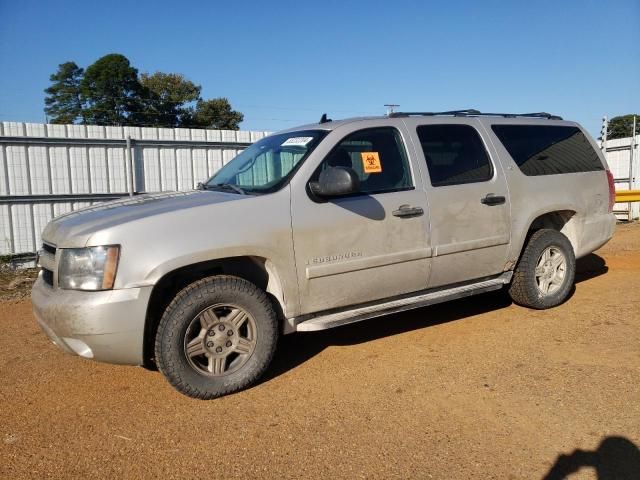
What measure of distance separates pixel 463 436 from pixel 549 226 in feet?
10.9

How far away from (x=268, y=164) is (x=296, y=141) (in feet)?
1.00

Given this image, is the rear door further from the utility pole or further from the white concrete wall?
the utility pole

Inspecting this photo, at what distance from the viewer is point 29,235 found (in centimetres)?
868

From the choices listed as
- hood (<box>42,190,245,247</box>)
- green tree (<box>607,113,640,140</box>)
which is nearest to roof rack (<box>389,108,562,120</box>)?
hood (<box>42,190,245,247</box>)

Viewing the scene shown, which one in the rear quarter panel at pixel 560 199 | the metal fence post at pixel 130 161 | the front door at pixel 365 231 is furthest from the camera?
the metal fence post at pixel 130 161

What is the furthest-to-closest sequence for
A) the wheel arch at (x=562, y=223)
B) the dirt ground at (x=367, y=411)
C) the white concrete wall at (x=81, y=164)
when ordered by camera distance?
the white concrete wall at (x=81, y=164) < the wheel arch at (x=562, y=223) < the dirt ground at (x=367, y=411)

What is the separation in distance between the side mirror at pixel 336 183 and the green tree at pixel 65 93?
48543 millimetres

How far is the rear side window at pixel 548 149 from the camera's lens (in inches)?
198

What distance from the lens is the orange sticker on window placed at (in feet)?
13.6

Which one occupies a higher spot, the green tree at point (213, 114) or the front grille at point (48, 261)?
the green tree at point (213, 114)

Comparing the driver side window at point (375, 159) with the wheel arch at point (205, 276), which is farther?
the driver side window at point (375, 159)

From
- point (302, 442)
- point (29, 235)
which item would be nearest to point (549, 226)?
point (302, 442)

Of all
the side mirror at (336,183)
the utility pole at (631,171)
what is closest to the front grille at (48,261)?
the side mirror at (336,183)

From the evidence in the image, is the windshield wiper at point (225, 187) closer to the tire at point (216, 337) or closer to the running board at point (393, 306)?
the tire at point (216, 337)
